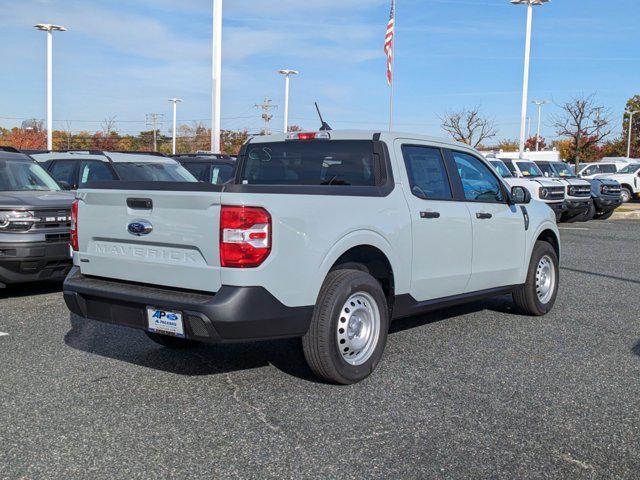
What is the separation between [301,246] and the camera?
4293 millimetres

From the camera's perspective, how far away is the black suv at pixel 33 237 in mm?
7336

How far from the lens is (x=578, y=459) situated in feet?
11.9

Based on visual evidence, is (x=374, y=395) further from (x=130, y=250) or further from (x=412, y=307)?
(x=130, y=250)

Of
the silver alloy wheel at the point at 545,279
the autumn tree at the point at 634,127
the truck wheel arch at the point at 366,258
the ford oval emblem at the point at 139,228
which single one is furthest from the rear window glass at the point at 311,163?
the autumn tree at the point at 634,127

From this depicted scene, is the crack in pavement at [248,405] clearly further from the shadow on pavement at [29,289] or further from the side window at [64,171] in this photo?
the side window at [64,171]

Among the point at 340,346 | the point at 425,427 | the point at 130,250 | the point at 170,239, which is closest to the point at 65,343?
the point at 130,250

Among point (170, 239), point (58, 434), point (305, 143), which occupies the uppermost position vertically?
point (305, 143)

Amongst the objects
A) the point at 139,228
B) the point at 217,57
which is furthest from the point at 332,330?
the point at 217,57

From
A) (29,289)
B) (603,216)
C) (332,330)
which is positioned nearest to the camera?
(332,330)

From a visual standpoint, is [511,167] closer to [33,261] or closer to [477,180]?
[477,180]

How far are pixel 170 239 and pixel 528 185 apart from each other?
50.6ft

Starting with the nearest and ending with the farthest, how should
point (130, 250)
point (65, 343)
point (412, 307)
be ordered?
1. point (130, 250)
2. point (412, 307)
3. point (65, 343)

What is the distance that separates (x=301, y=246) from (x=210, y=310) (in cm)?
69

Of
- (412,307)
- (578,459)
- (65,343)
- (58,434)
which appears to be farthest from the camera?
(65,343)
